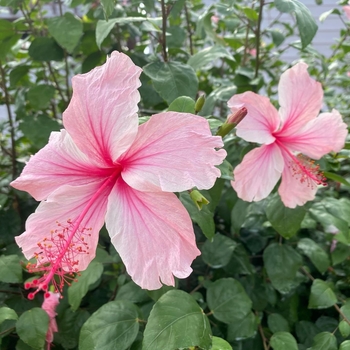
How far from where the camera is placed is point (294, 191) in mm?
958

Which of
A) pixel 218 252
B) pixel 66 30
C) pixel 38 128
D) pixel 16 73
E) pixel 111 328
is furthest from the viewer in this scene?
pixel 16 73

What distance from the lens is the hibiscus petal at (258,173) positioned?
35.7 inches

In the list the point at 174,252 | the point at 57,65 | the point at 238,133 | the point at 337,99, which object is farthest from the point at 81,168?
the point at 337,99

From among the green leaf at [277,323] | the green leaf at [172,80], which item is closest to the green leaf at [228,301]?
the green leaf at [277,323]

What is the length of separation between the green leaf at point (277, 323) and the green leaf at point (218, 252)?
189mm

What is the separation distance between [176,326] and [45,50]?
1008 millimetres

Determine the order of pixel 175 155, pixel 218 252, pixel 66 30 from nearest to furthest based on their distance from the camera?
pixel 175 155 < pixel 218 252 < pixel 66 30

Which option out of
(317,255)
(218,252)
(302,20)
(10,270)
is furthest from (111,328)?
(302,20)

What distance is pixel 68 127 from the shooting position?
68 centimetres

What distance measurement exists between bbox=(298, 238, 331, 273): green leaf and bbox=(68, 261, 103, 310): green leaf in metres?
0.57

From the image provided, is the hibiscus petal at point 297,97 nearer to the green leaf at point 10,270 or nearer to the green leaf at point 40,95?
the green leaf at point 10,270

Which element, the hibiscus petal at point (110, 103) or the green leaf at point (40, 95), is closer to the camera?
the hibiscus petal at point (110, 103)

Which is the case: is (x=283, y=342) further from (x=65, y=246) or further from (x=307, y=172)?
(x=65, y=246)

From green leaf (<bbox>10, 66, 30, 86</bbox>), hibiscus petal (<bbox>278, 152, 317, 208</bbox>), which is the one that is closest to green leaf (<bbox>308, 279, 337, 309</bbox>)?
hibiscus petal (<bbox>278, 152, 317, 208</bbox>)
